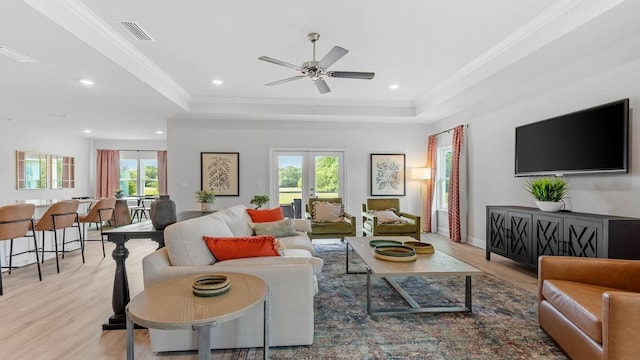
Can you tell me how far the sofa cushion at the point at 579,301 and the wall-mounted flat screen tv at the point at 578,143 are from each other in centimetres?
180

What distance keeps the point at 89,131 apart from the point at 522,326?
32.0 ft

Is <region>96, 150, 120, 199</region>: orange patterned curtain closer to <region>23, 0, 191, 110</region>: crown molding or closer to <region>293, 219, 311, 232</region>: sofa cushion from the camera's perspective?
<region>23, 0, 191, 110</region>: crown molding

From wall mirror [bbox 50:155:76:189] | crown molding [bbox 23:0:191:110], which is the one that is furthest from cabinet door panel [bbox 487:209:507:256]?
wall mirror [bbox 50:155:76:189]

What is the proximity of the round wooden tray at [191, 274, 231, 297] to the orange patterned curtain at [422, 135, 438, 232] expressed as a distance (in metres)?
5.87

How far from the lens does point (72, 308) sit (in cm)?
295

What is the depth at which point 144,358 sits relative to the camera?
209 cm

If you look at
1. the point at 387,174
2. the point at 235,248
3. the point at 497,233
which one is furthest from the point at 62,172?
the point at 497,233

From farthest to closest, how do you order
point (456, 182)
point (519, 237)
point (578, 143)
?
point (456, 182), point (519, 237), point (578, 143)

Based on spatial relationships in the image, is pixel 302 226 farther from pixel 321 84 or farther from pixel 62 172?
pixel 62 172

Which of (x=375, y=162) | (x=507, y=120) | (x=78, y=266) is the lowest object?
(x=78, y=266)

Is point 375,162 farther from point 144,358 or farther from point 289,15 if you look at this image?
point 144,358

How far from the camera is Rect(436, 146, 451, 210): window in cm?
668

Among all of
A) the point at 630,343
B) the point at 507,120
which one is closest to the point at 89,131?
the point at 507,120

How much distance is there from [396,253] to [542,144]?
2.73 m
